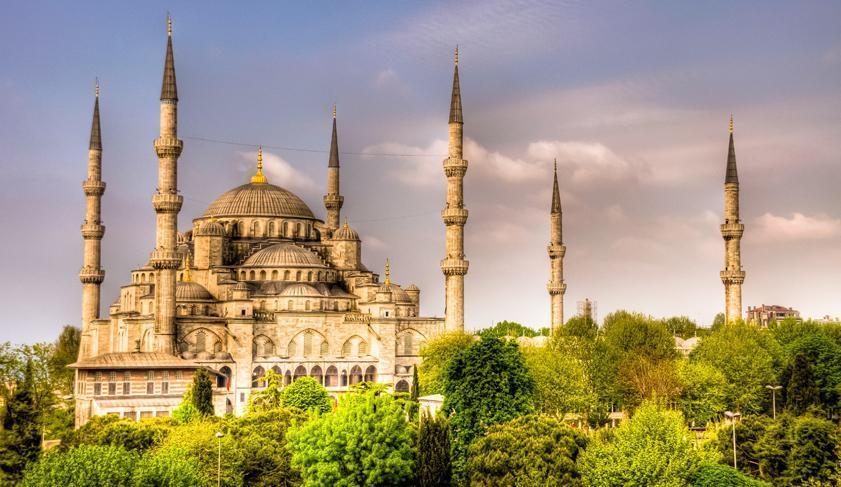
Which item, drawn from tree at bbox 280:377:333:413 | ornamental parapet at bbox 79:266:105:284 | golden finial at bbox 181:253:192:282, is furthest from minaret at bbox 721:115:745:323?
ornamental parapet at bbox 79:266:105:284

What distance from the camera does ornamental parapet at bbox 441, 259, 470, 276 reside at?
206ft

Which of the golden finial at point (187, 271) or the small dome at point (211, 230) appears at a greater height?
the small dome at point (211, 230)

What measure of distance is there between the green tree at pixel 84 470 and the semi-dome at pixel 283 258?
3699 cm

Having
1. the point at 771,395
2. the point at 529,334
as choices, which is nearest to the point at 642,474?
the point at 771,395

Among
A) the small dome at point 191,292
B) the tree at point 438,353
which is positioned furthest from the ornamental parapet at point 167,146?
the tree at point 438,353

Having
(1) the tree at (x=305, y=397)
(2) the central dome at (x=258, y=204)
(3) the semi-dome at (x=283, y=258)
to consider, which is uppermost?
(2) the central dome at (x=258, y=204)

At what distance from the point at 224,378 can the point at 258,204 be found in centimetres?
1595

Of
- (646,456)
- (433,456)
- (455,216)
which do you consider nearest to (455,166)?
(455,216)

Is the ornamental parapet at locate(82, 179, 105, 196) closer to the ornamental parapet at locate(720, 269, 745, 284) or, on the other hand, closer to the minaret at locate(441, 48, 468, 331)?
the minaret at locate(441, 48, 468, 331)

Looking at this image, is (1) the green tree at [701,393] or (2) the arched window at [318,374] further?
(2) the arched window at [318,374]

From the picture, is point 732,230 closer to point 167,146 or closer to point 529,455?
point 167,146

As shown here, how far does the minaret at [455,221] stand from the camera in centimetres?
6291

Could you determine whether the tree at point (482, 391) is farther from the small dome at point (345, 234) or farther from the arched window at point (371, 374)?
the small dome at point (345, 234)

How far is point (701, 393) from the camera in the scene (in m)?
51.7
